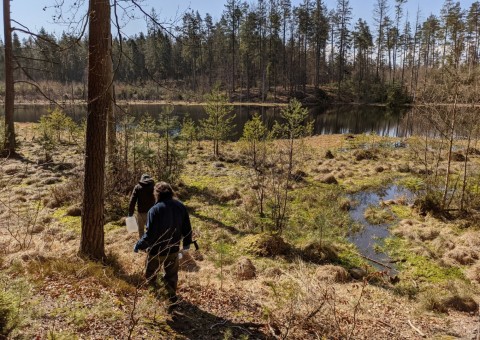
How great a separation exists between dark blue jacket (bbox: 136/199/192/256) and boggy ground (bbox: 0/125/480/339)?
0.68m

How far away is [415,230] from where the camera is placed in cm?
1003

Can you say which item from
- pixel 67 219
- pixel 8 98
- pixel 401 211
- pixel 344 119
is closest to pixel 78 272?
pixel 67 219

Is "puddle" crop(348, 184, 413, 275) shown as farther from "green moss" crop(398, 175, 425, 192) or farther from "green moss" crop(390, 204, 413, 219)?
"green moss" crop(390, 204, 413, 219)

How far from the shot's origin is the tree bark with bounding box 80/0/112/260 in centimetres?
528

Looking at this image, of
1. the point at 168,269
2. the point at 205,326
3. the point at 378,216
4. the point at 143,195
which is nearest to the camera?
the point at 205,326

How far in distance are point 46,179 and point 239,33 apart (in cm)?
5329

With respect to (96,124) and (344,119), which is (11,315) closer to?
(96,124)

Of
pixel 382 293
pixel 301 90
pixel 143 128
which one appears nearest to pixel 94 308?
pixel 382 293

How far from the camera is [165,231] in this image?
4.61 m

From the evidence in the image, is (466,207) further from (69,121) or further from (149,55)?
(149,55)

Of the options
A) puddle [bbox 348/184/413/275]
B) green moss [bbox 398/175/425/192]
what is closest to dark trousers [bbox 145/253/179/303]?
puddle [bbox 348/184/413/275]

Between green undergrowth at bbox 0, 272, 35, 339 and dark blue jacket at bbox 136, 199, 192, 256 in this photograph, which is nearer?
green undergrowth at bbox 0, 272, 35, 339

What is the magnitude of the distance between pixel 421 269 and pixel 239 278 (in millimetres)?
4218

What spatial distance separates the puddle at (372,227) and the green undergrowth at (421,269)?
278 mm
